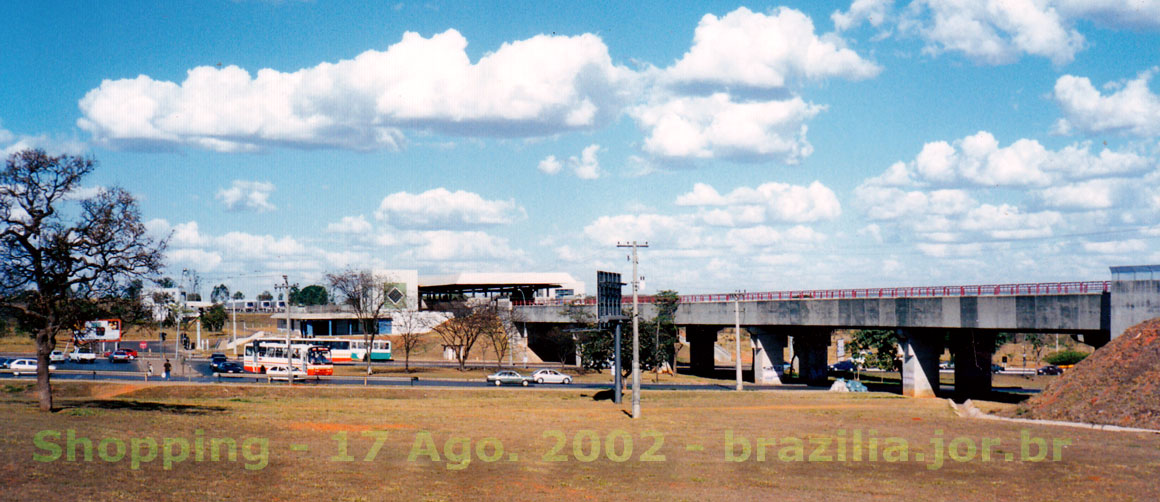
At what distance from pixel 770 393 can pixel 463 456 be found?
37.0m

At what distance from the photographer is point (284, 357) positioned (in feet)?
270

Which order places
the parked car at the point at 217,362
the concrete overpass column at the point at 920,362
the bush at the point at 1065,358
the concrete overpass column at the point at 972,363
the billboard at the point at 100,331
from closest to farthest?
the billboard at the point at 100,331, the concrete overpass column at the point at 920,362, the concrete overpass column at the point at 972,363, the parked car at the point at 217,362, the bush at the point at 1065,358

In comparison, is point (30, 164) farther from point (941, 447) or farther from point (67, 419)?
point (941, 447)

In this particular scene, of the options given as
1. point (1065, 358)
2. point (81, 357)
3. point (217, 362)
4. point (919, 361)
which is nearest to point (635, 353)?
point (919, 361)

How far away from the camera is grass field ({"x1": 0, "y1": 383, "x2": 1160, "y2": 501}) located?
76.2ft

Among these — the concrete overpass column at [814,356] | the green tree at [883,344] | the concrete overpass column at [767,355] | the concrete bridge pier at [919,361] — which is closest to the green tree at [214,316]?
the concrete overpass column at [767,355]

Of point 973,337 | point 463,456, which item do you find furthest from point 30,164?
point 973,337

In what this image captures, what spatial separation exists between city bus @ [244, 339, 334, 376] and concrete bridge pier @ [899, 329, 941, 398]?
51.4 meters

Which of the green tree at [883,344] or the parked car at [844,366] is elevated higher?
→ the green tree at [883,344]

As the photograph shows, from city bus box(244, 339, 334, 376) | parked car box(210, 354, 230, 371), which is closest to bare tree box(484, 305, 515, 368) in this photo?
city bus box(244, 339, 334, 376)

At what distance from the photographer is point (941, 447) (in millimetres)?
33969

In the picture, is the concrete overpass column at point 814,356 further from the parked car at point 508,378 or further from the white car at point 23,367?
the white car at point 23,367

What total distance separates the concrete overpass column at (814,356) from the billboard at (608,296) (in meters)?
35.7

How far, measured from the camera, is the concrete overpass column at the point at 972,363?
71.8 m
